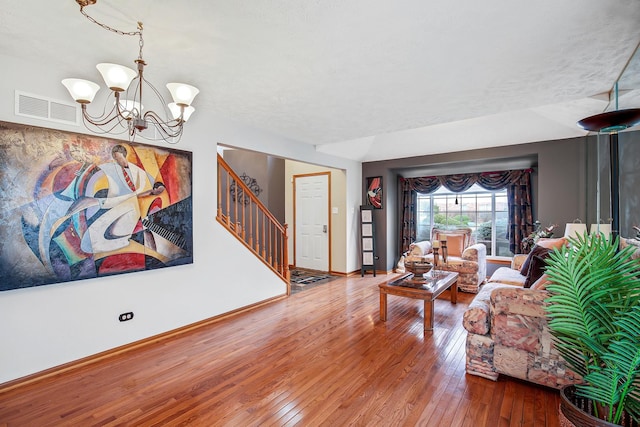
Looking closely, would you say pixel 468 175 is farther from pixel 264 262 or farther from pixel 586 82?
pixel 264 262

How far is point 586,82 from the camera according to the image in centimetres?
277

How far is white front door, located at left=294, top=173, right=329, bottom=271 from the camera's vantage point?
6582 mm

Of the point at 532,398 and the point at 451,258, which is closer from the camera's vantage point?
the point at 532,398

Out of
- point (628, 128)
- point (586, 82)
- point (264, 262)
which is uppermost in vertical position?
point (586, 82)

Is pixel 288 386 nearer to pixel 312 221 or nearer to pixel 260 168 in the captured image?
pixel 312 221

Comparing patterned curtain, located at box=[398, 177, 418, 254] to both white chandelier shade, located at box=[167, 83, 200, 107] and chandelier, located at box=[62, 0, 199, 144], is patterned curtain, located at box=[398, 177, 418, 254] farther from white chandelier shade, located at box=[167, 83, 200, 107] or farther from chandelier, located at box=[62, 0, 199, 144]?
white chandelier shade, located at box=[167, 83, 200, 107]

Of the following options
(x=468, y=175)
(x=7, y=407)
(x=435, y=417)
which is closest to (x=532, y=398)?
(x=435, y=417)

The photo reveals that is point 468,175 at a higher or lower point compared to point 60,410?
higher

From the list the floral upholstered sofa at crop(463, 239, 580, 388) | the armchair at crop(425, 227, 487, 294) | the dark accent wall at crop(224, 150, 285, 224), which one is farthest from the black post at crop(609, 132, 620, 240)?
the dark accent wall at crop(224, 150, 285, 224)

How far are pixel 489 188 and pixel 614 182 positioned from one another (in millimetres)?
2927

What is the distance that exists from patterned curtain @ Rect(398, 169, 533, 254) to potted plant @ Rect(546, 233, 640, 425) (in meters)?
4.33

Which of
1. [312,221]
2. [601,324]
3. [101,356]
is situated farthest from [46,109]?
[312,221]

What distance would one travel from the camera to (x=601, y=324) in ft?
5.24

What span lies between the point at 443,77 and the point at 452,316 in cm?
286
